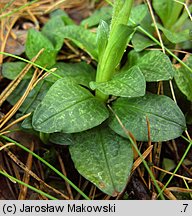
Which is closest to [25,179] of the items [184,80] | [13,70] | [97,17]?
[13,70]

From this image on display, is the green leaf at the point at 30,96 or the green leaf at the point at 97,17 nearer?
the green leaf at the point at 30,96

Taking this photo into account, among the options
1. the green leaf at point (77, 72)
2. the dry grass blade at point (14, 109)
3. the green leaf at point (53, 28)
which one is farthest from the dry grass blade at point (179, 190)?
the green leaf at point (53, 28)

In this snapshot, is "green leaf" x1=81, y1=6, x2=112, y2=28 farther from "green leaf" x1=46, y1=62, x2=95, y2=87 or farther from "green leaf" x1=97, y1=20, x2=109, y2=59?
"green leaf" x1=97, y1=20, x2=109, y2=59

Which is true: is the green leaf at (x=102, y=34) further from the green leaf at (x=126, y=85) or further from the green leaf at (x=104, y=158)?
the green leaf at (x=104, y=158)

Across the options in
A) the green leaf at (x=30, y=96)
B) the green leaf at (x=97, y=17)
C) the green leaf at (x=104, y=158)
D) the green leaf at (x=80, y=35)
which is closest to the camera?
the green leaf at (x=104, y=158)

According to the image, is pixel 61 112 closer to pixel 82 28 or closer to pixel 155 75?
pixel 155 75

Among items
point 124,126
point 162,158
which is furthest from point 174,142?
point 124,126

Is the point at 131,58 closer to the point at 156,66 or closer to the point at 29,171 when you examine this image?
the point at 156,66
